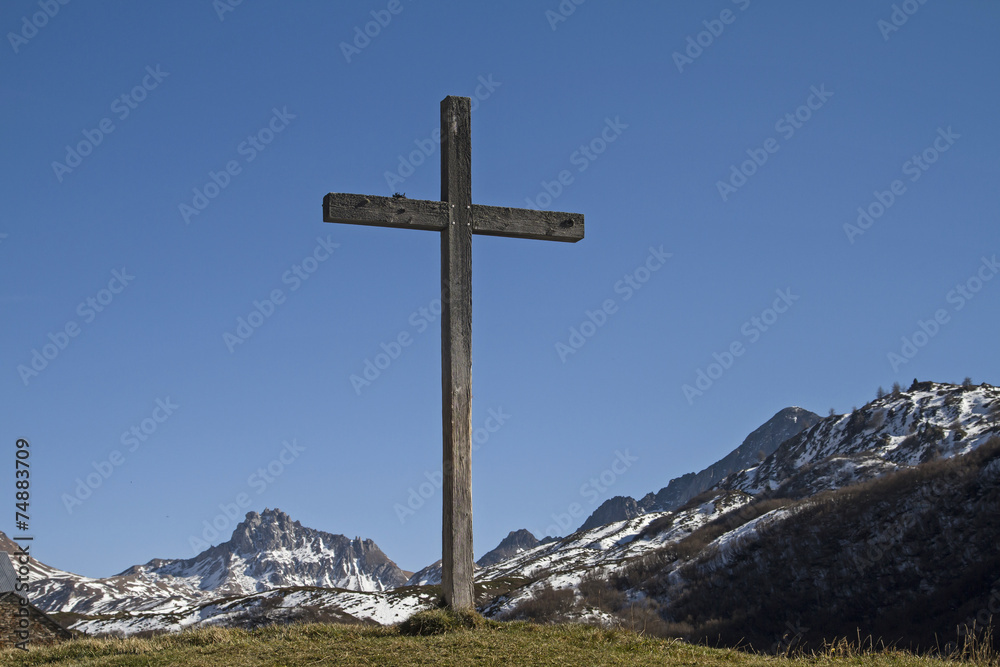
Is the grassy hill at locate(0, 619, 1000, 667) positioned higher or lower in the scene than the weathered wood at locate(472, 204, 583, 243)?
lower

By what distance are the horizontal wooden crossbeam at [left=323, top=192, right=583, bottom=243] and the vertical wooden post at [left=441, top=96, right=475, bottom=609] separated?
21cm

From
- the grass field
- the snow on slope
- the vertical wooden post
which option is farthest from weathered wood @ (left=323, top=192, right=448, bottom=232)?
the snow on slope

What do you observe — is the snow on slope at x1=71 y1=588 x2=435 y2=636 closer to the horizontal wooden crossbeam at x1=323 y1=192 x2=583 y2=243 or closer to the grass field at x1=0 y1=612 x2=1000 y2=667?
the grass field at x1=0 y1=612 x2=1000 y2=667

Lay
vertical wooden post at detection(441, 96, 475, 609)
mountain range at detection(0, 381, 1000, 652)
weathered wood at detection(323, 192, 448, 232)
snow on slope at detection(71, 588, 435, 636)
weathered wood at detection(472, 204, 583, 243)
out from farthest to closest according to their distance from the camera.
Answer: snow on slope at detection(71, 588, 435, 636), mountain range at detection(0, 381, 1000, 652), weathered wood at detection(472, 204, 583, 243), weathered wood at detection(323, 192, 448, 232), vertical wooden post at detection(441, 96, 475, 609)

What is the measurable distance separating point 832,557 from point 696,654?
124 m

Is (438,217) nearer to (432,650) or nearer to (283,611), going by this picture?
(432,650)

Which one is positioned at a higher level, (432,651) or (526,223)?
(526,223)

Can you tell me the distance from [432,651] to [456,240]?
5477 mm

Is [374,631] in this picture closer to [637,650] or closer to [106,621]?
[637,650]

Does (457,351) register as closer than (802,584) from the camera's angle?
Yes

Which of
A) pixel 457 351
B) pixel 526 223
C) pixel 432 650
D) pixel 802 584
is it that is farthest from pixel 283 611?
pixel 432 650

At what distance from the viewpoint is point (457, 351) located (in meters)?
12.7

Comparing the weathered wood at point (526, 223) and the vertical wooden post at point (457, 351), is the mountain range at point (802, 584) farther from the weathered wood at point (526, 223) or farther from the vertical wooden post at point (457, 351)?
the vertical wooden post at point (457, 351)

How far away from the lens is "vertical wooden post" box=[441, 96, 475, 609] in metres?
12.4
